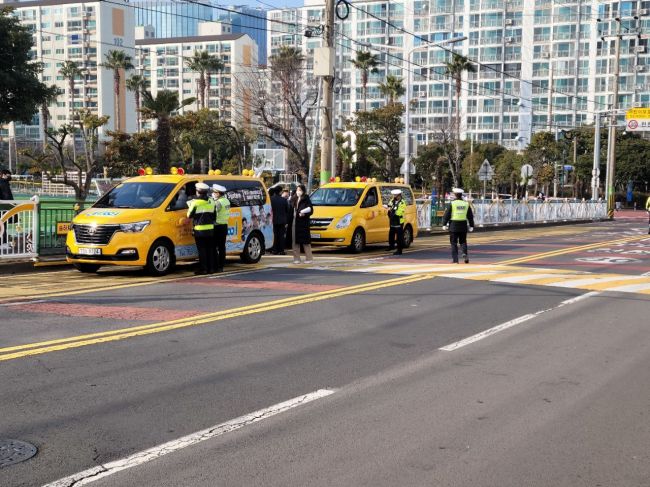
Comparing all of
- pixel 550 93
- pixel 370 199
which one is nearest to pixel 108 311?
pixel 370 199

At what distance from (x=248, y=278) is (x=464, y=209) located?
5.72 metres

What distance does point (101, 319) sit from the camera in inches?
365

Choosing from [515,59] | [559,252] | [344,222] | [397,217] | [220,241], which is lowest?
[559,252]

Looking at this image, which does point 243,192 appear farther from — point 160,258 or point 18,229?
point 18,229

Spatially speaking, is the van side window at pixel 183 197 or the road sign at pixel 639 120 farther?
the road sign at pixel 639 120

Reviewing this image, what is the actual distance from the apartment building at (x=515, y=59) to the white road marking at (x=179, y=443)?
Answer: 91142 mm

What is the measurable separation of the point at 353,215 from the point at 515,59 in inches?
3475

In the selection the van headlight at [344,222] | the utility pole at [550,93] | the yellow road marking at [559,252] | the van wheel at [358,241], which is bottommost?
the yellow road marking at [559,252]

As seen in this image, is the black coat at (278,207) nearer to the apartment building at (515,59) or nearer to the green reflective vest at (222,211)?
the green reflective vest at (222,211)

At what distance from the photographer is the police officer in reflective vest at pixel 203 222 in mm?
13852

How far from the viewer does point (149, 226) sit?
1367 cm

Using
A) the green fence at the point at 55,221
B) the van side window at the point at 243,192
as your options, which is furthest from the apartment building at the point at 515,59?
the green fence at the point at 55,221

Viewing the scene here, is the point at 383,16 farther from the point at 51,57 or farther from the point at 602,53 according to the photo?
the point at 51,57

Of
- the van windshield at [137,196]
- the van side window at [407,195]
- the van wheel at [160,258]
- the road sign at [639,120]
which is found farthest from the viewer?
the road sign at [639,120]
